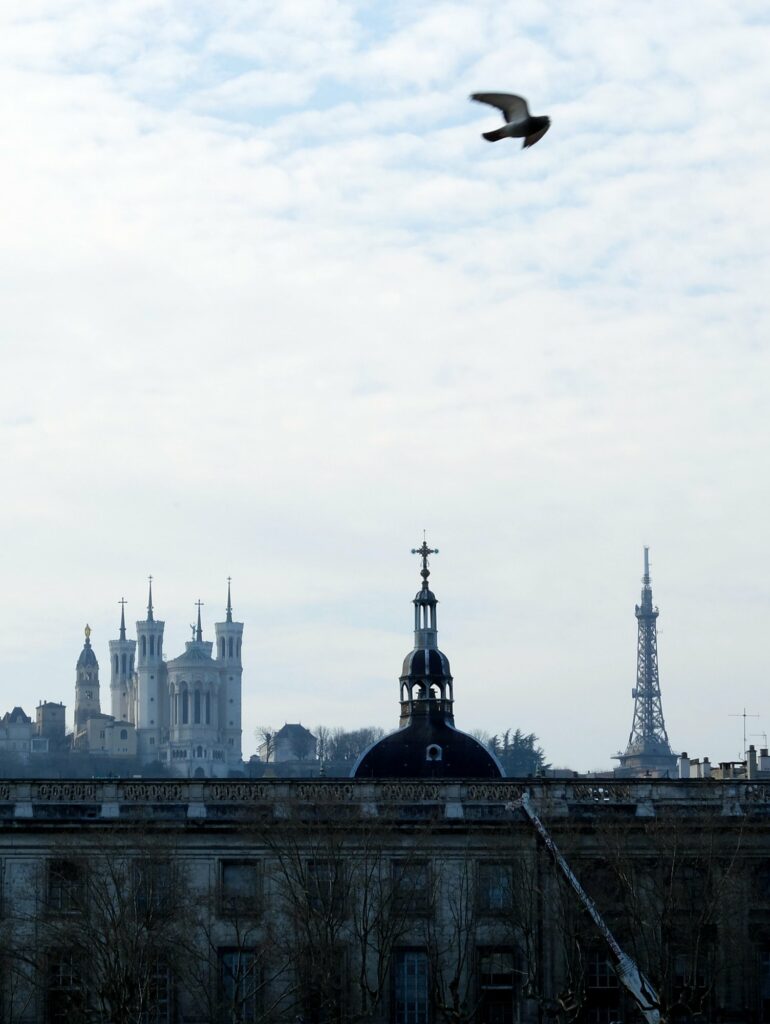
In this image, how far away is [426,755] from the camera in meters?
104

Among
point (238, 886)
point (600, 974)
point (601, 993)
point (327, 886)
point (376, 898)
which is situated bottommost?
point (601, 993)

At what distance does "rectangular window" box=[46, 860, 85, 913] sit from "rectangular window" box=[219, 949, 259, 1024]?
4.96m

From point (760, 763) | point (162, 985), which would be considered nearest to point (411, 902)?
point (162, 985)

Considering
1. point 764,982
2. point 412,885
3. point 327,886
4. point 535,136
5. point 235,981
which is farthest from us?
point 764,982

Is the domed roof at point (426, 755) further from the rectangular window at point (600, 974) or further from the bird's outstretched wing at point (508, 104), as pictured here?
the bird's outstretched wing at point (508, 104)

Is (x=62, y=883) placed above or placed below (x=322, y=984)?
above

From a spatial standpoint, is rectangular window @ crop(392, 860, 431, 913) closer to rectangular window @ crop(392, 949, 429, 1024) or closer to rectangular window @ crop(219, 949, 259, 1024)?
rectangular window @ crop(392, 949, 429, 1024)

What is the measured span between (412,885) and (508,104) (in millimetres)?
43664

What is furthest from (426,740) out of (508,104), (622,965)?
(508,104)

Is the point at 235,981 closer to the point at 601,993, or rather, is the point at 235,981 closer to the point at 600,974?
the point at 601,993

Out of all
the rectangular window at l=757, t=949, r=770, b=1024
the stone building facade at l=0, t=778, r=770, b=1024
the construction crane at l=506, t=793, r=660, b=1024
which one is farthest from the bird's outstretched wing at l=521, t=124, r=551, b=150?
the rectangular window at l=757, t=949, r=770, b=1024

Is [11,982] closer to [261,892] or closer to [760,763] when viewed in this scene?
[261,892]

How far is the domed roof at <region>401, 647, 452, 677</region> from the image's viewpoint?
108688 mm

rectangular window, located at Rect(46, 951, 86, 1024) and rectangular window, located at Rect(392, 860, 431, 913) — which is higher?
rectangular window, located at Rect(392, 860, 431, 913)
